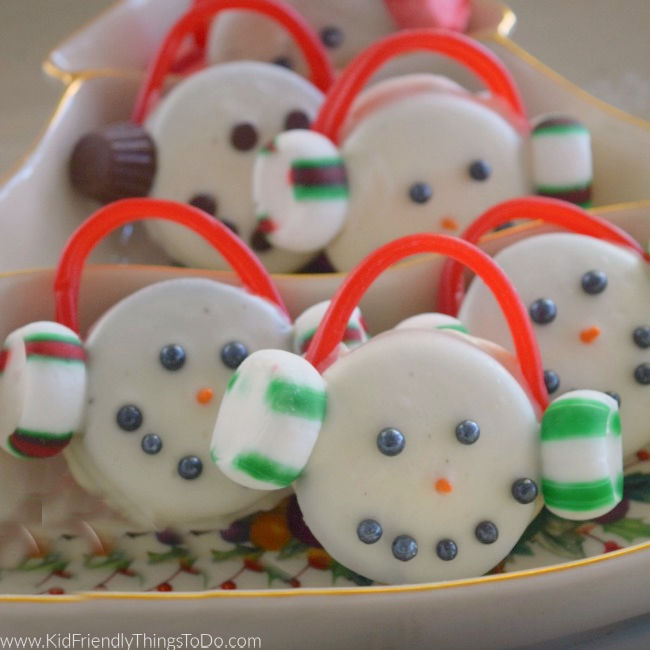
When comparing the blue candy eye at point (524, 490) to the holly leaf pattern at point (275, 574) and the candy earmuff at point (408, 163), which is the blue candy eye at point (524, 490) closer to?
the holly leaf pattern at point (275, 574)

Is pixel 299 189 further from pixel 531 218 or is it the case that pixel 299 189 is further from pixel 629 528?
pixel 629 528

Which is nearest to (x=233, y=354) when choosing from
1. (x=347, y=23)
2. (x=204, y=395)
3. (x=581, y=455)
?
(x=204, y=395)

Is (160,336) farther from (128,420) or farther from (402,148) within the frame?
(402,148)

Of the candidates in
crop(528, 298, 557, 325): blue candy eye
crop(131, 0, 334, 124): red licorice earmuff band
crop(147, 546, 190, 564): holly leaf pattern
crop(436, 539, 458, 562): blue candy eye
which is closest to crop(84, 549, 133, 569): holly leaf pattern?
crop(147, 546, 190, 564): holly leaf pattern

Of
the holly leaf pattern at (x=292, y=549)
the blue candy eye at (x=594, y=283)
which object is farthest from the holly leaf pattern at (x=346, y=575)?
the blue candy eye at (x=594, y=283)

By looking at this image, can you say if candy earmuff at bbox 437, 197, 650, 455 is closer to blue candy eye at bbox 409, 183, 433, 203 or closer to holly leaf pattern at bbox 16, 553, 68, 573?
blue candy eye at bbox 409, 183, 433, 203

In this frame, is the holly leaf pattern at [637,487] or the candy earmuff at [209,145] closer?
the holly leaf pattern at [637,487]

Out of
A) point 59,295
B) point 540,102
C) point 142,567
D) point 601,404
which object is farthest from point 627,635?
point 540,102
